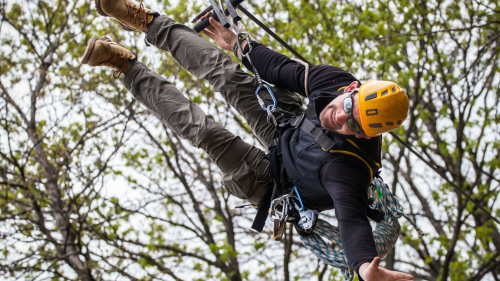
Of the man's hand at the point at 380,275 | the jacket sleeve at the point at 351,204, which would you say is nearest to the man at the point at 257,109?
the jacket sleeve at the point at 351,204

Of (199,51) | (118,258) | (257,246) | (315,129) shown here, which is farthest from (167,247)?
(315,129)

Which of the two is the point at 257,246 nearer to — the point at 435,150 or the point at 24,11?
the point at 435,150

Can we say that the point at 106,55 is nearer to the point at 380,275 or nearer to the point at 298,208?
the point at 298,208

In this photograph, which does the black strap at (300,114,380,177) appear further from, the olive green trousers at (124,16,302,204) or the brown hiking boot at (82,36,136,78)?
the brown hiking boot at (82,36,136,78)

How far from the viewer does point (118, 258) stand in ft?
20.9

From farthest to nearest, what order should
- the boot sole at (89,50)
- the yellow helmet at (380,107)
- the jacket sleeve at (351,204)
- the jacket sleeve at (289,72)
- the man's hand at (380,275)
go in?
the boot sole at (89,50) < the jacket sleeve at (289,72) < the yellow helmet at (380,107) < the jacket sleeve at (351,204) < the man's hand at (380,275)

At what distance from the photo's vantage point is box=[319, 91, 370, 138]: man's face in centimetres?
229

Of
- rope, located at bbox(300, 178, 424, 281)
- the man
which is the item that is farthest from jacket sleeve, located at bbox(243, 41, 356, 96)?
rope, located at bbox(300, 178, 424, 281)

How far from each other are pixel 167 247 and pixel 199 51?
4.97m

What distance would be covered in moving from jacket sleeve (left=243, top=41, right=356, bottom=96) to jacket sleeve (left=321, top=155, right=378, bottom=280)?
0.56 meters

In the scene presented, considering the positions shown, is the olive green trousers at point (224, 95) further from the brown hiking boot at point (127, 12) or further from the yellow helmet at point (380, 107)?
the yellow helmet at point (380, 107)

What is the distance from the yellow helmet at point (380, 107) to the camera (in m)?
2.23

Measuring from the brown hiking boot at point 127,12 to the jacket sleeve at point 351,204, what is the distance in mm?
1828

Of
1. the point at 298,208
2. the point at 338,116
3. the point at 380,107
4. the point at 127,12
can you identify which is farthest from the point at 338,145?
the point at 127,12
